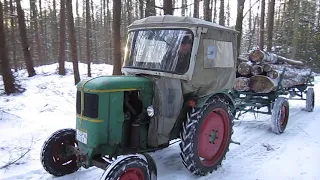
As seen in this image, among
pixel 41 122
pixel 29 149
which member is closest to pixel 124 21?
pixel 41 122

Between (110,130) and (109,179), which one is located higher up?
(110,130)

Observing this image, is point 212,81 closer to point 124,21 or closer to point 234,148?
point 234,148

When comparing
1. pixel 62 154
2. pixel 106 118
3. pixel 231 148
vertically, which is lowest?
pixel 231 148

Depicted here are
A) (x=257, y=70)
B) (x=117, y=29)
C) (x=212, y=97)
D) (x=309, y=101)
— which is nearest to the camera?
(x=212, y=97)

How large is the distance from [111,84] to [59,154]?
1.54 m

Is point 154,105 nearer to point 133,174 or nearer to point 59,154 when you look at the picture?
point 133,174

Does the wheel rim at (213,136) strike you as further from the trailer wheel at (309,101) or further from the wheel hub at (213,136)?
the trailer wheel at (309,101)

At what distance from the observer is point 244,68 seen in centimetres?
754

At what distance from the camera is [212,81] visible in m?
4.46

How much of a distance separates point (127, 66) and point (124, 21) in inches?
1207

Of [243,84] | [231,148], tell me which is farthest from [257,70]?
[231,148]

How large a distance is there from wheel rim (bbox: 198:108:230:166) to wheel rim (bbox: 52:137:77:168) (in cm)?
206

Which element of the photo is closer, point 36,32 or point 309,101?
point 309,101

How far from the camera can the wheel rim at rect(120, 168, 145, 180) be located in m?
3.27
